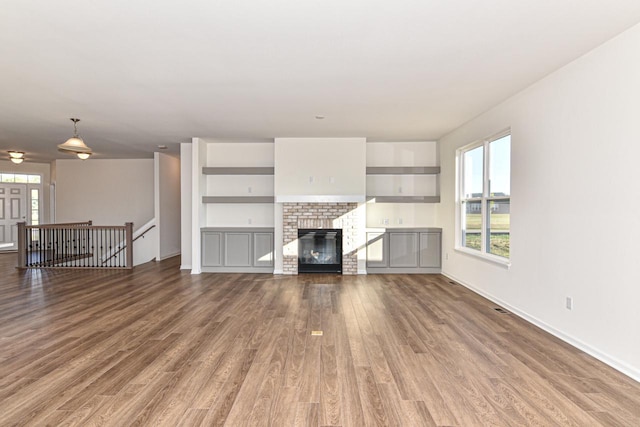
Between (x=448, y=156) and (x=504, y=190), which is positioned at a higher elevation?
(x=448, y=156)

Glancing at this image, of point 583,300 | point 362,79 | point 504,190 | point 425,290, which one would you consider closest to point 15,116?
point 362,79

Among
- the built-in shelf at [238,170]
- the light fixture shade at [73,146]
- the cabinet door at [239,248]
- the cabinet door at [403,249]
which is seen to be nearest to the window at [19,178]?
the built-in shelf at [238,170]

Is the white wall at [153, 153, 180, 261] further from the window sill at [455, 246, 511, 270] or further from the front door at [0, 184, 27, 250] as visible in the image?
the window sill at [455, 246, 511, 270]

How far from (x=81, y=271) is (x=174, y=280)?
97.1 inches

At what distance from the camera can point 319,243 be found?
7195mm

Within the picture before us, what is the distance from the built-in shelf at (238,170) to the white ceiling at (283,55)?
191 centimetres

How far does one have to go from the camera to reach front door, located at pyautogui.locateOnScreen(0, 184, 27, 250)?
1011cm

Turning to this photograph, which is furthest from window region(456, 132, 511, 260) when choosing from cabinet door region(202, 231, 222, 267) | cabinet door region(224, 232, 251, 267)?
cabinet door region(202, 231, 222, 267)

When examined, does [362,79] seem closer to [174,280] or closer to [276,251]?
[276,251]

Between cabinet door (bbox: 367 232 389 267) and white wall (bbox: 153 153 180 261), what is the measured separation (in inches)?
206

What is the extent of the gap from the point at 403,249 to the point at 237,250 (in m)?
3.33

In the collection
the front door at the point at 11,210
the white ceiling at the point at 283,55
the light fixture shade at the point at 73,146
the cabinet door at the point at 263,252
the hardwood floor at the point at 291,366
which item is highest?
the white ceiling at the point at 283,55

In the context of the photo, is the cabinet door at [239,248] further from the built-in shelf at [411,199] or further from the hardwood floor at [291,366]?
the built-in shelf at [411,199]

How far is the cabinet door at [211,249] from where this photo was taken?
7238 millimetres
